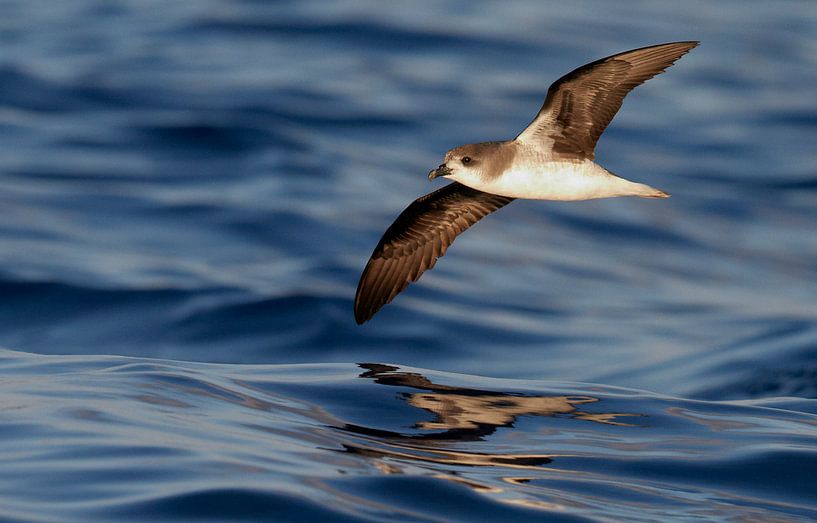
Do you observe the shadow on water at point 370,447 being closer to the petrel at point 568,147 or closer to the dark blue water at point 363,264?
the dark blue water at point 363,264

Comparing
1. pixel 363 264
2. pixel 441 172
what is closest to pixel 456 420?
pixel 441 172

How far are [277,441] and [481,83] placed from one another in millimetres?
16060

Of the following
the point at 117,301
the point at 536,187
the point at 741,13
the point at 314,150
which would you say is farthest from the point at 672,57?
the point at 741,13

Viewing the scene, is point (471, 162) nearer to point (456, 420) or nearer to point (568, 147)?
point (568, 147)

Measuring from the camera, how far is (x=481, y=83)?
22031mm

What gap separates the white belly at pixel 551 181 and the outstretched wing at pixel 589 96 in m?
0.10

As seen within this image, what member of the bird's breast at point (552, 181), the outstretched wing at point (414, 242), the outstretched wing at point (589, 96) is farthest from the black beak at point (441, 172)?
the outstretched wing at point (414, 242)

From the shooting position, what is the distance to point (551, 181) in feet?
23.9

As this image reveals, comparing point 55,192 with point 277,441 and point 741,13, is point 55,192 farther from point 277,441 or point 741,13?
point 741,13

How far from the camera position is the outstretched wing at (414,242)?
28.1 ft

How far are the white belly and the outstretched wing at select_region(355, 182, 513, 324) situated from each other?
1.23 m

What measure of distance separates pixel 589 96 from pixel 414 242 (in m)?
1.97

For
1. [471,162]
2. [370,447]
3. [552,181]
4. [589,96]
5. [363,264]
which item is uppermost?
[589,96]

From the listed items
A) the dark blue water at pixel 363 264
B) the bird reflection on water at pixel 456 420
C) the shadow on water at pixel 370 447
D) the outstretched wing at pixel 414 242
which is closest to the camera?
the shadow on water at pixel 370 447
